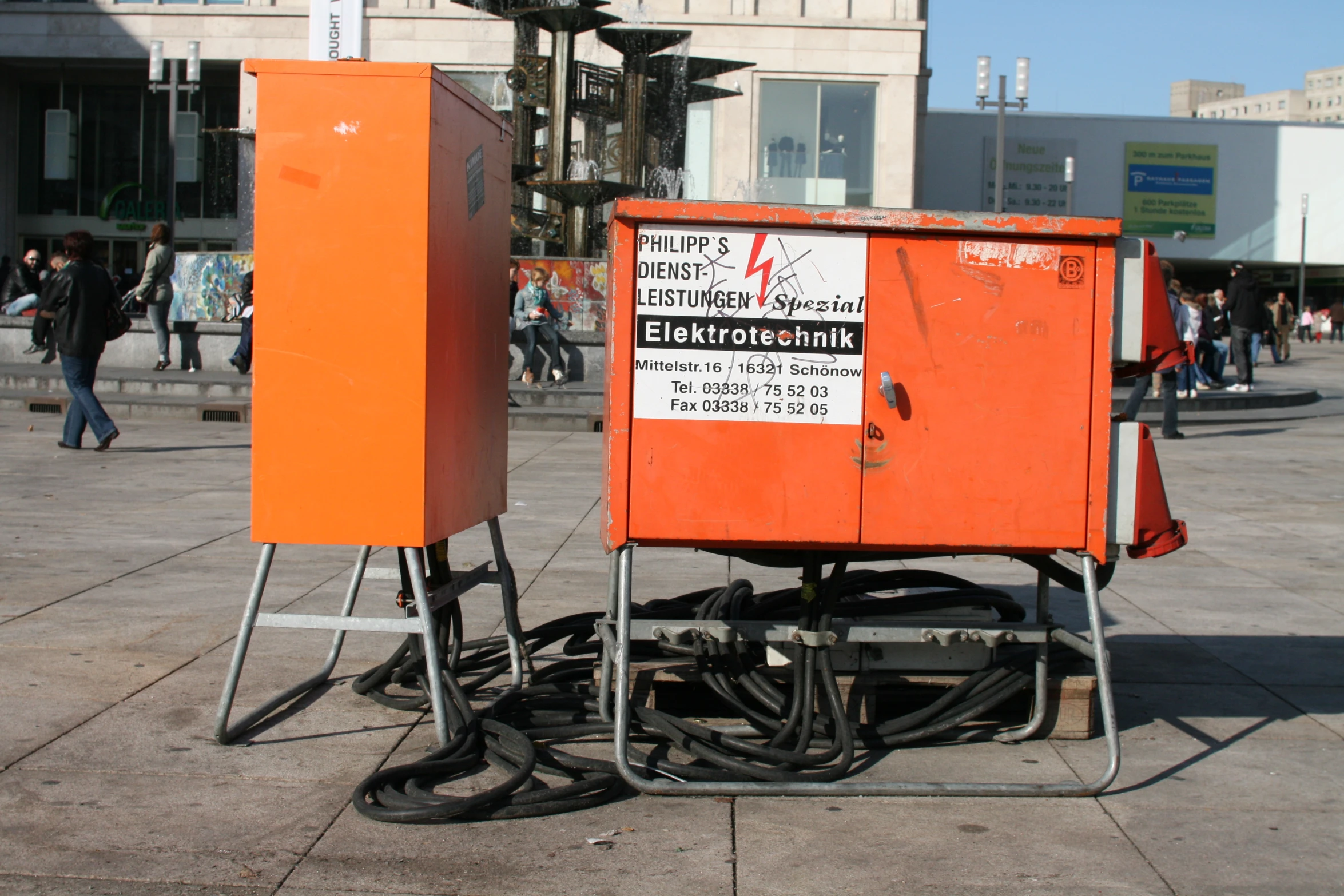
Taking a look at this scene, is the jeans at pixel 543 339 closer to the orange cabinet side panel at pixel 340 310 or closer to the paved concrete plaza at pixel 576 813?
the paved concrete plaza at pixel 576 813

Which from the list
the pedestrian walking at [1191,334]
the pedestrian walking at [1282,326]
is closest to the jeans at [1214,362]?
the pedestrian walking at [1191,334]

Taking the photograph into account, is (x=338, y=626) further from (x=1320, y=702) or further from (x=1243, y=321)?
(x=1243, y=321)

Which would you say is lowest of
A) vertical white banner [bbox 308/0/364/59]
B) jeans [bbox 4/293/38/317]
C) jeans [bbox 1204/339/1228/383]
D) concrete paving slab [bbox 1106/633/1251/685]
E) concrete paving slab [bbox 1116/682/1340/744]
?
concrete paving slab [bbox 1116/682/1340/744]

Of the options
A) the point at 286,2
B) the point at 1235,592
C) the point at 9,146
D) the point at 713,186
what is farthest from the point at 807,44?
the point at 1235,592

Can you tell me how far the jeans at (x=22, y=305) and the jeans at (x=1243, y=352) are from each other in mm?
21907

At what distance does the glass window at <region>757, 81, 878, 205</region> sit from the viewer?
121ft

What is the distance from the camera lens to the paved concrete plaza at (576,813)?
3275 mm

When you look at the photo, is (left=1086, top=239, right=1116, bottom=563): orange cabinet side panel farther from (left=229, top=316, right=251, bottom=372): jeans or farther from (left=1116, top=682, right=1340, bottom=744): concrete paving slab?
(left=229, top=316, right=251, bottom=372): jeans

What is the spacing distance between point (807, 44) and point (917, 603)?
34302mm

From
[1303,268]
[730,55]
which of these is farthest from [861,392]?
[1303,268]

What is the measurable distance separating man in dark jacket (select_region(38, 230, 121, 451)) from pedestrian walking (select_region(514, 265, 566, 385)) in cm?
853

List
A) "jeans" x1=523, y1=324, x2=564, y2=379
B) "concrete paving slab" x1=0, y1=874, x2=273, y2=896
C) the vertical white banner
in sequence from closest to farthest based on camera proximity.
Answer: "concrete paving slab" x1=0, y1=874, x2=273, y2=896, the vertical white banner, "jeans" x1=523, y1=324, x2=564, y2=379

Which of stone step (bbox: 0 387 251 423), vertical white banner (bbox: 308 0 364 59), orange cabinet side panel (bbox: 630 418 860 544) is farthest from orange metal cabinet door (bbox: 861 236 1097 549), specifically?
stone step (bbox: 0 387 251 423)

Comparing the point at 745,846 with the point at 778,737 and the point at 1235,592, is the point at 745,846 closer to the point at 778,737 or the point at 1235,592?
the point at 778,737
